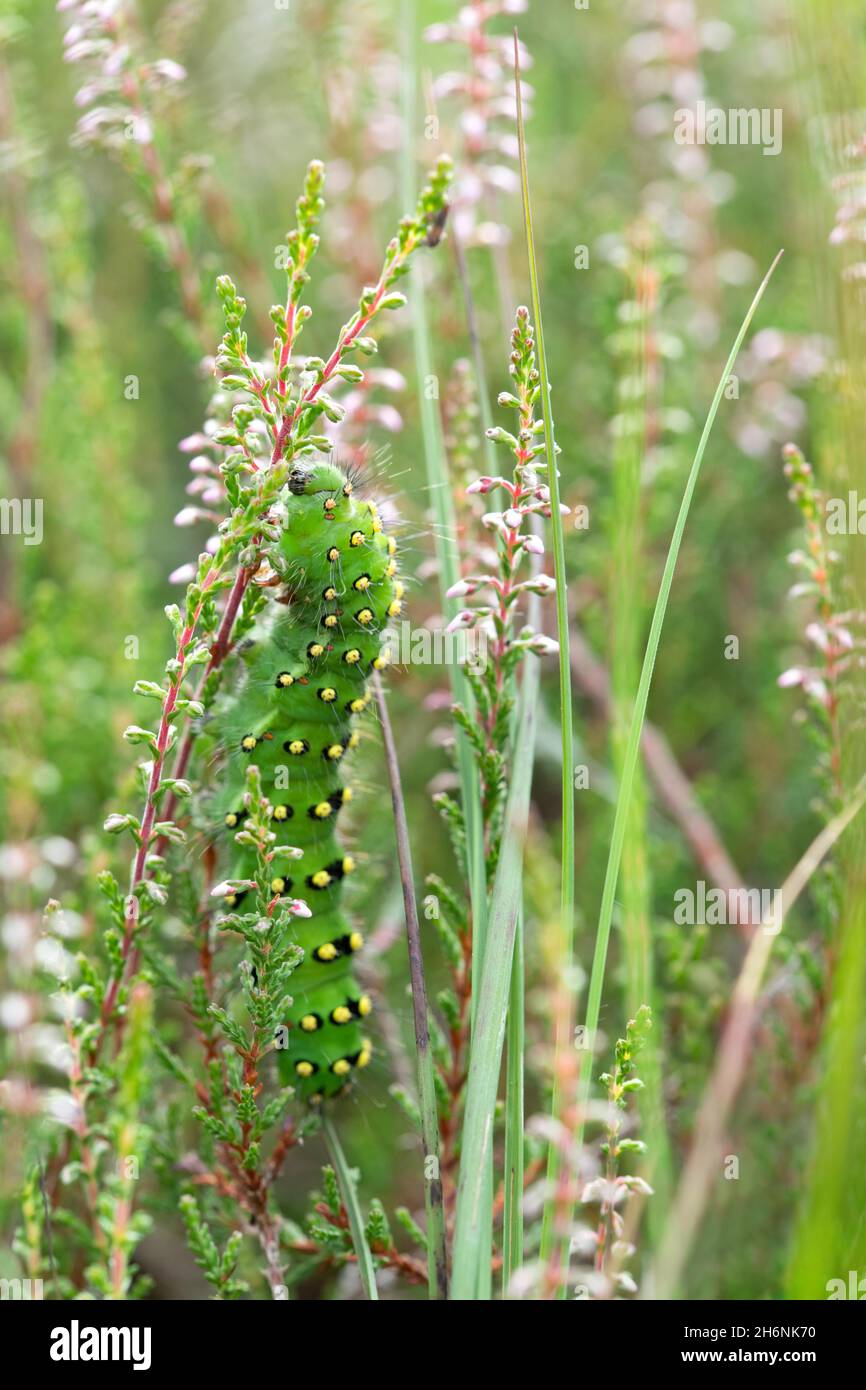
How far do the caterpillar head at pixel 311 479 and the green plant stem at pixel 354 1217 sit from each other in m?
1.14

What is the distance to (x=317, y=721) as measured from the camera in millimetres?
2230

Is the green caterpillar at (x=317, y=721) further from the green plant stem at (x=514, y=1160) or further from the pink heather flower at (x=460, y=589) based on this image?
the green plant stem at (x=514, y=1160)

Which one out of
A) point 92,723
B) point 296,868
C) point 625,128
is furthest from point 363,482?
point 625,128

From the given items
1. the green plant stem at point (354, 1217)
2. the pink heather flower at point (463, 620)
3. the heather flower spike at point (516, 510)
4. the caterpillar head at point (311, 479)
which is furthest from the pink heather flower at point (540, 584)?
the green plant stem at point (354, 1217)

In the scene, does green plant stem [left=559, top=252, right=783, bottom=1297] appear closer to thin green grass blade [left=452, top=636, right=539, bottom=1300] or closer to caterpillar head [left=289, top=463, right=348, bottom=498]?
thin green grass blade [left=452, top=636, right=539, bottom=1300]

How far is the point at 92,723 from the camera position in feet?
12.2

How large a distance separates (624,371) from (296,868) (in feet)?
6.90

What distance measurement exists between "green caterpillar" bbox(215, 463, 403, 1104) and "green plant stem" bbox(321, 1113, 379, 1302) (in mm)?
160

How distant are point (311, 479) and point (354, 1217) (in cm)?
123

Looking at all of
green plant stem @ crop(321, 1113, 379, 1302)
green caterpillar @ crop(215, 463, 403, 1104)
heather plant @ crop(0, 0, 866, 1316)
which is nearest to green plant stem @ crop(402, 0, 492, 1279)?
heather plant @ crop(0, 0, 866, 1316)

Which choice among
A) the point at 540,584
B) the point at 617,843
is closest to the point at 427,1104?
the point at 617,843

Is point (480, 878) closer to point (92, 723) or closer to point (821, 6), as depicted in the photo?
point (821, 6)

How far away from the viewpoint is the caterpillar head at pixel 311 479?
2072mm

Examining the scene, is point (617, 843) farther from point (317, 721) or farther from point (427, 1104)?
point (317, 721)
